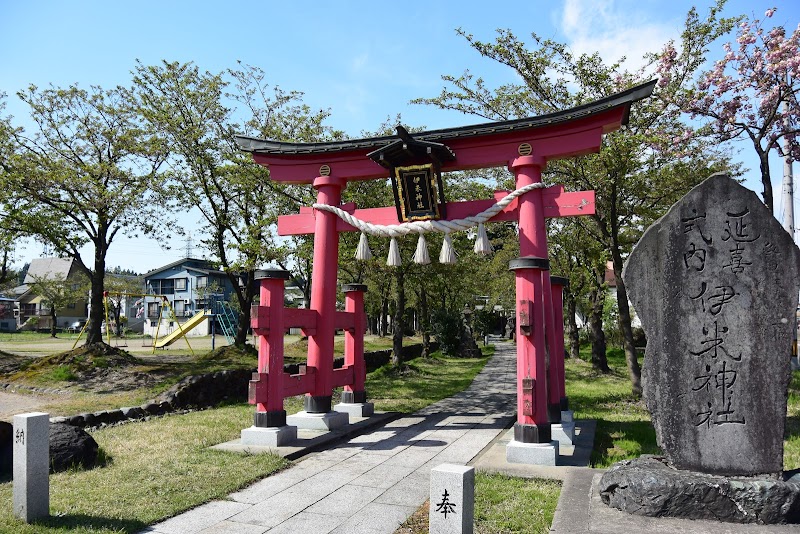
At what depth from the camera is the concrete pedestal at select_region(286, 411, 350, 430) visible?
9.68 metres

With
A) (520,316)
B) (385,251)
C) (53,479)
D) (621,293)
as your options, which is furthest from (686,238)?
(385,251)

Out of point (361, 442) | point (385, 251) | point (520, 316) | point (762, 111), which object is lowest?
point (361, 442)

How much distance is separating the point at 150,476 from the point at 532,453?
493 centimetres

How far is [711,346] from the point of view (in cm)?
512

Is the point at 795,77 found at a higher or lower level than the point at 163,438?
higher

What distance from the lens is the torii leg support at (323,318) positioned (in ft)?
32.6

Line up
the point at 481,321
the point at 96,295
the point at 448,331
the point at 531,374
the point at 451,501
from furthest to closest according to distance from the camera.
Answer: the point at 481,321, the point at 448,331, the point at 96,295, the point at 531,374, the point at 451,501

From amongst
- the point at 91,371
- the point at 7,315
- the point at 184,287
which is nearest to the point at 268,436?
the point at 91,371

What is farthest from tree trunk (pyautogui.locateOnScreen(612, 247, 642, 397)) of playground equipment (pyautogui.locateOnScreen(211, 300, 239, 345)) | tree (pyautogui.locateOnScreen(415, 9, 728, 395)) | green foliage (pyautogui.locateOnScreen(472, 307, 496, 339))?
green foliage (pyautogui.locateOnScreen(472, 307, 496, 339))

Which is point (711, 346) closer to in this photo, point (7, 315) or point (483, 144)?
point (483, 144)

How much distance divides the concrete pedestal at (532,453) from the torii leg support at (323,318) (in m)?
3.52

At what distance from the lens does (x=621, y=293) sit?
1334cm

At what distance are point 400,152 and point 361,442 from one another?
4995mm

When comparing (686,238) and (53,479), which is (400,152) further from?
(53,479)
